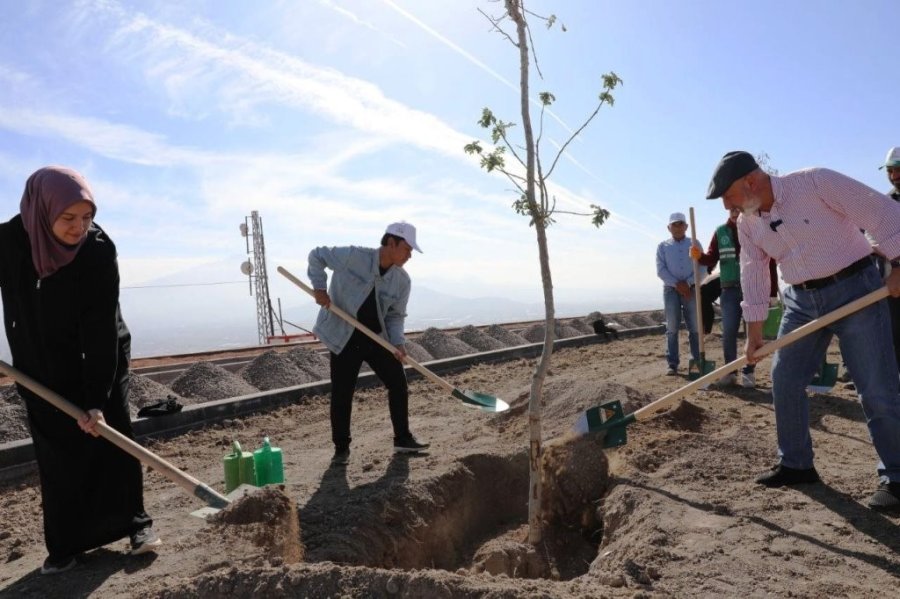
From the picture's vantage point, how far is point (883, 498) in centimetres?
310

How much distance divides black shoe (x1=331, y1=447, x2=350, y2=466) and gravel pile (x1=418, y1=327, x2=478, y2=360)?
638 cm

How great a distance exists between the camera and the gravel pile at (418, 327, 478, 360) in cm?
1129

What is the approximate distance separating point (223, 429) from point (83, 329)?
3.21 meters

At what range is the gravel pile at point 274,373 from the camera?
813 cm

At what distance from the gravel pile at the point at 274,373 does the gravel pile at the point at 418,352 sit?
7.40 ft

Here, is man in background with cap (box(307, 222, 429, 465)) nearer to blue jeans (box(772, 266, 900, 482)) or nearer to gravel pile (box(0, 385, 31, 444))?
blue jeans (box(772, 266, 900, 482))

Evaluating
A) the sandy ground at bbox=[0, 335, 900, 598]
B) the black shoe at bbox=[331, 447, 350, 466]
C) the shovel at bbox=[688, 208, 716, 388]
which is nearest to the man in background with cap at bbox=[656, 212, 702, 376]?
the shovel at bbox=[688, 208, 716, 388]

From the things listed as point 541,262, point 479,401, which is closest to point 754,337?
point 541,262

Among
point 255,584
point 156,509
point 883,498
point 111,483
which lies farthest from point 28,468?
point 883,498

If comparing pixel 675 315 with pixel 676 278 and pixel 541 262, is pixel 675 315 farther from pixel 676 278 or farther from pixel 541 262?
pixel 541 262

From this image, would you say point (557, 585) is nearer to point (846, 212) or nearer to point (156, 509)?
point (846, 212)

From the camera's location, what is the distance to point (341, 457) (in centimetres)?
476

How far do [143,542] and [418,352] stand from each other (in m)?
7.76

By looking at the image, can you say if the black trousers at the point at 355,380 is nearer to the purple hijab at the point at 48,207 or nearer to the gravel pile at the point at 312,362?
the purple hijab at the point at 48,207
